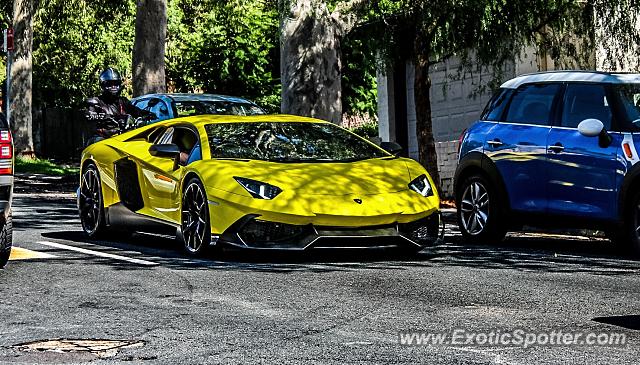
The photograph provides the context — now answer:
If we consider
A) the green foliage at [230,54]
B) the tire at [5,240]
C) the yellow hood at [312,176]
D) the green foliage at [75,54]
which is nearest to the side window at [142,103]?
the yellow hood at [312,176]

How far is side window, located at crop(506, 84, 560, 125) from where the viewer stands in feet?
46.8

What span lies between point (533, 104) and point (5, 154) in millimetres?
5372

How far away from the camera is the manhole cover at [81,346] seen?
789 cm

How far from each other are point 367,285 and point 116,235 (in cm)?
574

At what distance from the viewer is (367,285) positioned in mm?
10789

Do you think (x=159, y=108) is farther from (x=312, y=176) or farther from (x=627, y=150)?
(x=627, y=150)

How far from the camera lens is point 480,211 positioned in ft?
48.8

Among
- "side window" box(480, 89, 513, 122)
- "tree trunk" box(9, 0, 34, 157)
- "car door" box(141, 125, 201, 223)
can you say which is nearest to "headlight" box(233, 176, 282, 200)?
"car door" box(141, 125, 201, 223)

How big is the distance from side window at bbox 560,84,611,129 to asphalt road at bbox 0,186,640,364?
128 centimetres

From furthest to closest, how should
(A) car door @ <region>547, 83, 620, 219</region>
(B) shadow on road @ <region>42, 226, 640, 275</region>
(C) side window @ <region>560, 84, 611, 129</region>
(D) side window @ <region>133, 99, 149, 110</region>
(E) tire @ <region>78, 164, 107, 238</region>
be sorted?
1. (D) side window @ <region>133, 99, 149, 110</region>
2. (E) tire @ <region>78, 164, 107, 238</region>
3. (C) side window @ <region>560, 84, 611, 129</region>
4. (A) car door @ <region>547, 83, 620, 219</region>
5. (B) shadow on road @ <region>42, 226, 640, 275</region>

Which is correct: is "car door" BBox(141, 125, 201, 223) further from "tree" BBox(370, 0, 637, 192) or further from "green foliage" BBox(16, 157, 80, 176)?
"green foliage" BBox(16, 157, 80, 176)

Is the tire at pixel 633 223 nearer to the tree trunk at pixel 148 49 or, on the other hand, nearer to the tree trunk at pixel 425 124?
the tree trunk at pixel 425 124

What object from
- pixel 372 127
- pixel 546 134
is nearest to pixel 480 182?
pixel 546 134

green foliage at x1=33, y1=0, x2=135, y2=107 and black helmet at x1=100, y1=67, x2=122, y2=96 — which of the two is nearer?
black helmet at x1=100, y1=67, x2=122, y2=96
